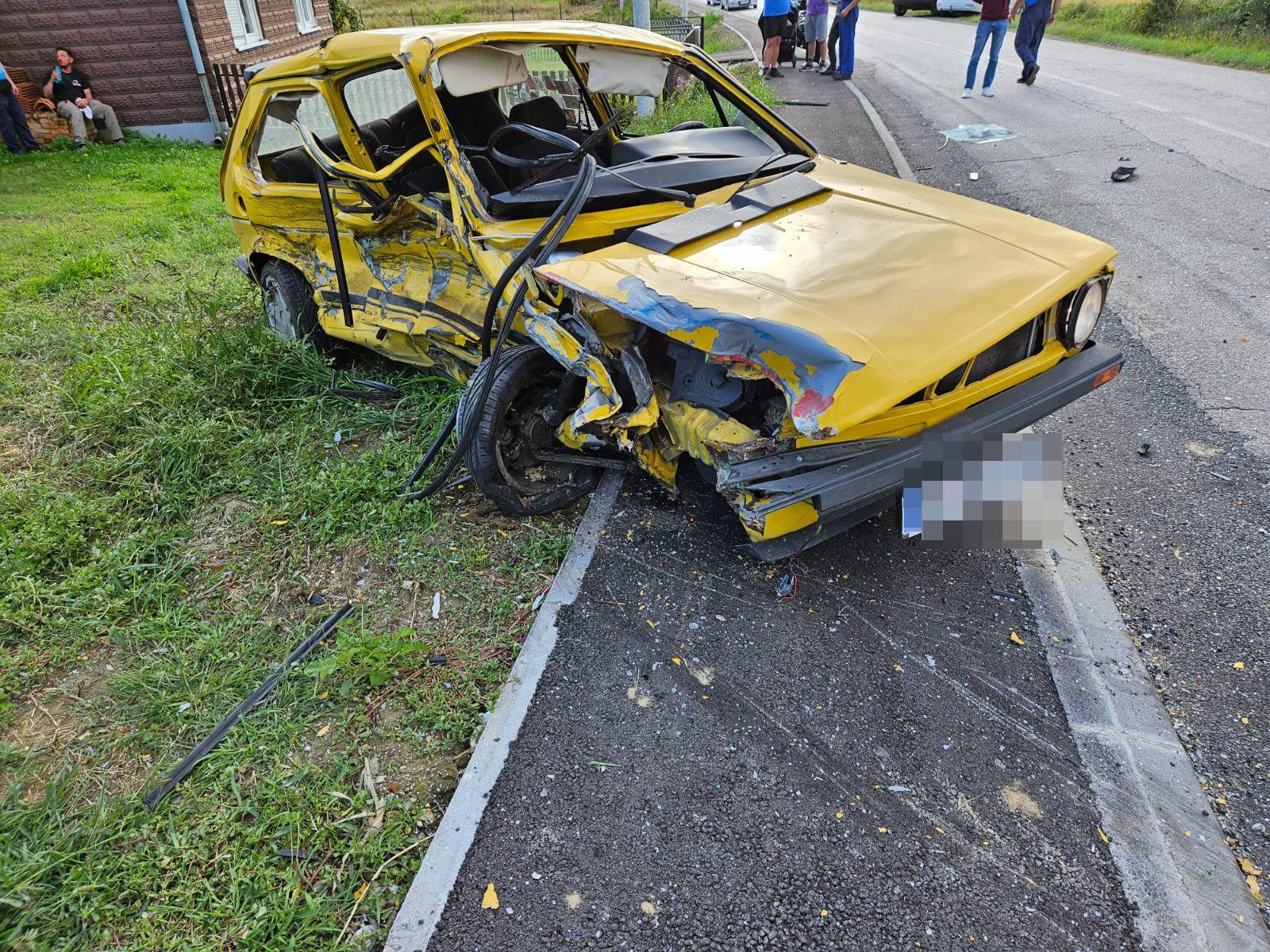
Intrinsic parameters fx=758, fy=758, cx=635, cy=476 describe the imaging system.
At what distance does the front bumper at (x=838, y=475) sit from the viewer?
7.93ft

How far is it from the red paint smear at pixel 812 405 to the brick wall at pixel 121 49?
43.2 ft

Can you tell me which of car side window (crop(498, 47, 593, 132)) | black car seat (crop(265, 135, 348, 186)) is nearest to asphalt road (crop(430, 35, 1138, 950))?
car side window (crop(498, 47, 593, 132))

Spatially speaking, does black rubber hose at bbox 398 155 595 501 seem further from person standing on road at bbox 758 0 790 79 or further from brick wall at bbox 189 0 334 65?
brick wall at bbox 189 0 334 65

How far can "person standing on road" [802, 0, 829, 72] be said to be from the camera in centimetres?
1223

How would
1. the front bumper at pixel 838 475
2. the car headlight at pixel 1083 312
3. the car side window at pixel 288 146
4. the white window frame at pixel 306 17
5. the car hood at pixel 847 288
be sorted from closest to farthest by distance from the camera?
the car hood at pixel 847 288, the front bumper at pixel 838 475, the car headlight at pixel 1083 312, the car side window at pixel 288 146, the white window frame at pixel 306 17

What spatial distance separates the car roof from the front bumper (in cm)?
222

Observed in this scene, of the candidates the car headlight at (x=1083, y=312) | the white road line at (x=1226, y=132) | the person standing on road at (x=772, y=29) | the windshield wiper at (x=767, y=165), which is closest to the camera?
the car headlight at (x=1083, y=312)

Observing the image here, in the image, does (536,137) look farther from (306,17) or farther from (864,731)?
(306,17)

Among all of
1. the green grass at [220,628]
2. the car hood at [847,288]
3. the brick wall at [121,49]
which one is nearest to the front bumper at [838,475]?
the car hood at [847,288]

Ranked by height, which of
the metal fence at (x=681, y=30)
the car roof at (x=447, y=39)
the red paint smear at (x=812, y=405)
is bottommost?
the red paint smear at (x=812, y=405)

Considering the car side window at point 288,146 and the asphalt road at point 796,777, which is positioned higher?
the car side window at point 288,146

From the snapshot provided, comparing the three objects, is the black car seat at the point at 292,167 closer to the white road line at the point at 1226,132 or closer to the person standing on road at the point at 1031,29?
the white road line at the point at 1226,132

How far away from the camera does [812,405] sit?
220 centimetres

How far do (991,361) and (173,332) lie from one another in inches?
194
